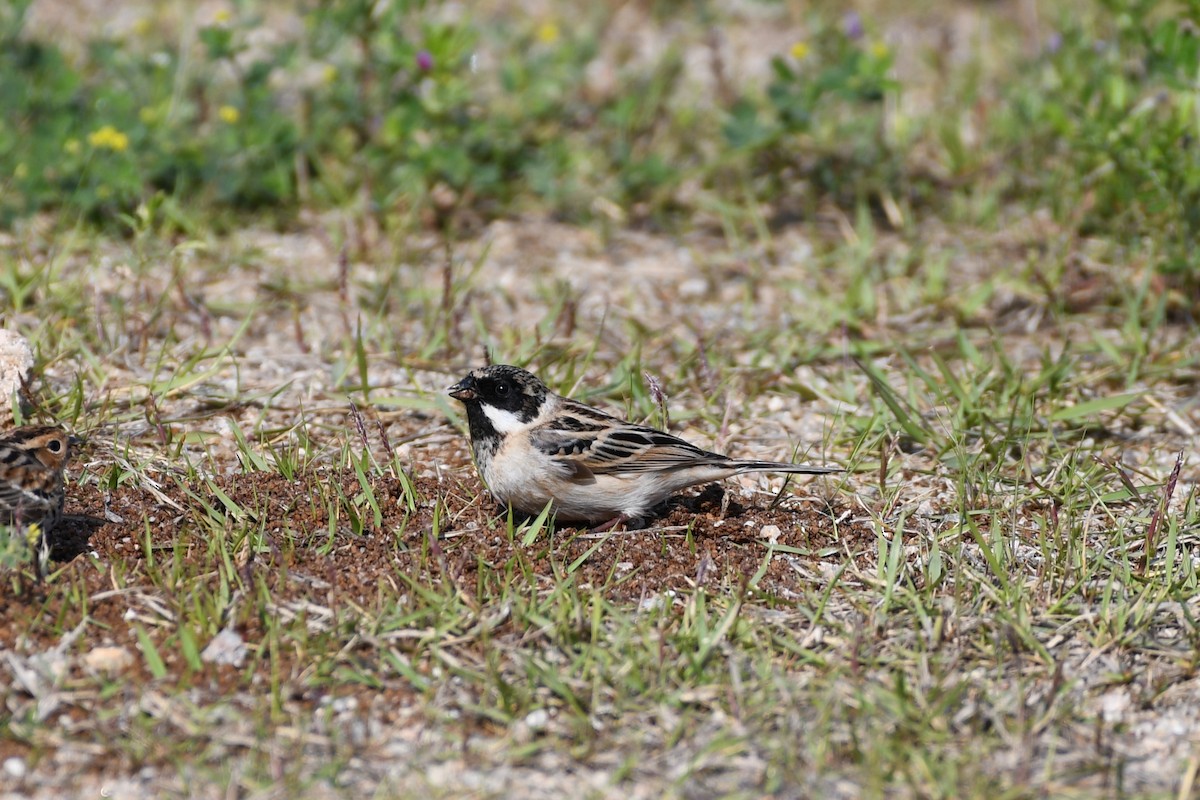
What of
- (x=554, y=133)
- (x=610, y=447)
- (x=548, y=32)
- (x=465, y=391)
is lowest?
(x=610, y=447)

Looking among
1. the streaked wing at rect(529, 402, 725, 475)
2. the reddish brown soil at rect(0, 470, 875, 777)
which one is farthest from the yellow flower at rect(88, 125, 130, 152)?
the streaked wing at rect(529, 402, 725, 475)

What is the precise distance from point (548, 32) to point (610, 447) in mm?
5212

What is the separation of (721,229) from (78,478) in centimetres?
476

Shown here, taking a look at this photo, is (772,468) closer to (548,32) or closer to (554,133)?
(554,133)

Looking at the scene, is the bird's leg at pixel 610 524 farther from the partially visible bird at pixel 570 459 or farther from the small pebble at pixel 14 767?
the small pebble at pixel 14 767

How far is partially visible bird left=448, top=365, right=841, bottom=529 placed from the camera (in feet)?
17.7

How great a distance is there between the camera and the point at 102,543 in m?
5.09

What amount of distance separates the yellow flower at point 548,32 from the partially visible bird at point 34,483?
18.6 feet

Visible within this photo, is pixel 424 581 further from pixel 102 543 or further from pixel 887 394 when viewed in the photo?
pixel 887 394

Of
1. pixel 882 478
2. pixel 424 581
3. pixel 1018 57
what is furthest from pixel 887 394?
pixel 1018 57

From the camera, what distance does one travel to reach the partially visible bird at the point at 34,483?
15.8 ft

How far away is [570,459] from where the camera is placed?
5.45 m

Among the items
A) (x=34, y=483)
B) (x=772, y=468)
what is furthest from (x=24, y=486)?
(x=772, y=468)

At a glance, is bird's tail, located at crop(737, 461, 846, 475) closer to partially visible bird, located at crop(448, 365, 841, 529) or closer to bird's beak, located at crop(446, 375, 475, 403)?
partially visible bird, located at crop(448, 365, 841, 529)
